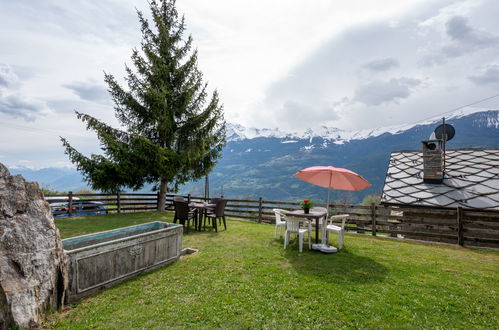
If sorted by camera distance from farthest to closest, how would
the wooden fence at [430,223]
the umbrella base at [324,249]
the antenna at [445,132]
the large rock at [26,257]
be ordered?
the antenna at [445,132], the wooden fence at [430,223], the umbrella base at [324,249], the large rock at [26,257]

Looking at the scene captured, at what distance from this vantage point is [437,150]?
31.5 feet

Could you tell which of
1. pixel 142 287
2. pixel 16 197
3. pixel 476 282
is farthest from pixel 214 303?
pixel 476 282

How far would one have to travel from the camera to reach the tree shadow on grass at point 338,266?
422 cm

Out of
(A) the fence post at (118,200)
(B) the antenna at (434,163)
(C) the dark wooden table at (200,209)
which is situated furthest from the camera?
(A) the fence post at (118,200)

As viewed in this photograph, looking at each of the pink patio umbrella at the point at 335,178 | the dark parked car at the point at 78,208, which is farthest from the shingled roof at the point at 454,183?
the dark parked car at the point at 78,208

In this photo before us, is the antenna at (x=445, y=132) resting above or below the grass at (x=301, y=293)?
above

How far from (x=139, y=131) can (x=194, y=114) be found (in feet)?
9.74

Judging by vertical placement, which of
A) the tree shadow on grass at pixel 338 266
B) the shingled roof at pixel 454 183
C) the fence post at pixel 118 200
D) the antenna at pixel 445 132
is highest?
the antenna at pixel 445 132

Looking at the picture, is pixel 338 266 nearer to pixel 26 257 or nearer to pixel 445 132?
pixel 26 257

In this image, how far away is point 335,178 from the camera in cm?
654

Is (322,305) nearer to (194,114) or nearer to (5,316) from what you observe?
(5,316)

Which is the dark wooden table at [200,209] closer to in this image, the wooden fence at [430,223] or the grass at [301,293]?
the grass at [301,293]

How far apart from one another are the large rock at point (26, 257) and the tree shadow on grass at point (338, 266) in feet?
12.5

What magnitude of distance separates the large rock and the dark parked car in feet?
30.1
